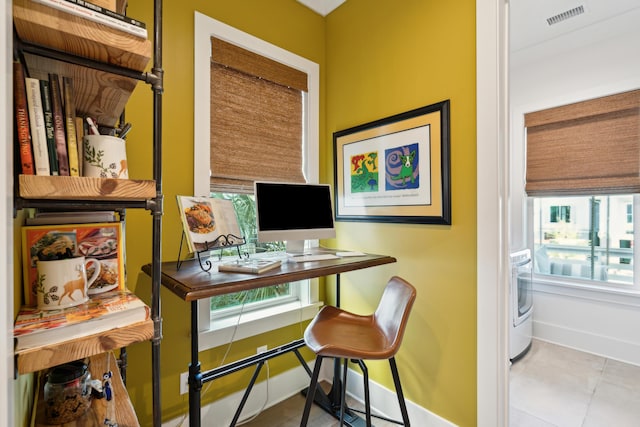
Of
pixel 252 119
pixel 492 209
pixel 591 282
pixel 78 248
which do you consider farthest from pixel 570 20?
pixel 78 248

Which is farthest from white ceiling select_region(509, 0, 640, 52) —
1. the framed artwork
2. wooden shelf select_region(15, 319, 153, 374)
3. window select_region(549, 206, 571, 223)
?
wooden shelf select_region(15, 319, 153, 374)

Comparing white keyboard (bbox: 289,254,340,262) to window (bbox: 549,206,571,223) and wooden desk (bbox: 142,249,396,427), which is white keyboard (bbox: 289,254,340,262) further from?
window (bbox: 549,206,571,223)

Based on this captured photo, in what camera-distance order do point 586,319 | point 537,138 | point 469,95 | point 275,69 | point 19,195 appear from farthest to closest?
1. point 537,138
2. point 586,319
3. point 275,69
4. point 469,95
5. point 19,195

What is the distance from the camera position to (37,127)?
69 centimetres

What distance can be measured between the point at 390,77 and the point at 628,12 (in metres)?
2.07

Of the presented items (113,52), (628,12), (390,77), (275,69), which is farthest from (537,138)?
(113,52)

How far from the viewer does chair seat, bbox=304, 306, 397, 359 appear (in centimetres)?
118

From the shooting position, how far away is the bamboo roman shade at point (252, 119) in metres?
1.79

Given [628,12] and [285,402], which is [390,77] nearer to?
[628,12]

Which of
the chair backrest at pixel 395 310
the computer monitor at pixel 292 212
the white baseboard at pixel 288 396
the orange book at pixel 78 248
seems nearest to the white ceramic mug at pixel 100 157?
the orange book at pixel 78 248

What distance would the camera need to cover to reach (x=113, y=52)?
2.45 feet

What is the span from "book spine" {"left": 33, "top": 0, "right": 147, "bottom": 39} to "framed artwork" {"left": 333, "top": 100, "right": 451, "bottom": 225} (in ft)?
4.63

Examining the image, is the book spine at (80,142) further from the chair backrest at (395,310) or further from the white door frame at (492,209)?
the white door frame at (492,209)

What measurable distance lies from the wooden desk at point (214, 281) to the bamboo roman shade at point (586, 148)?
2.39 metres
